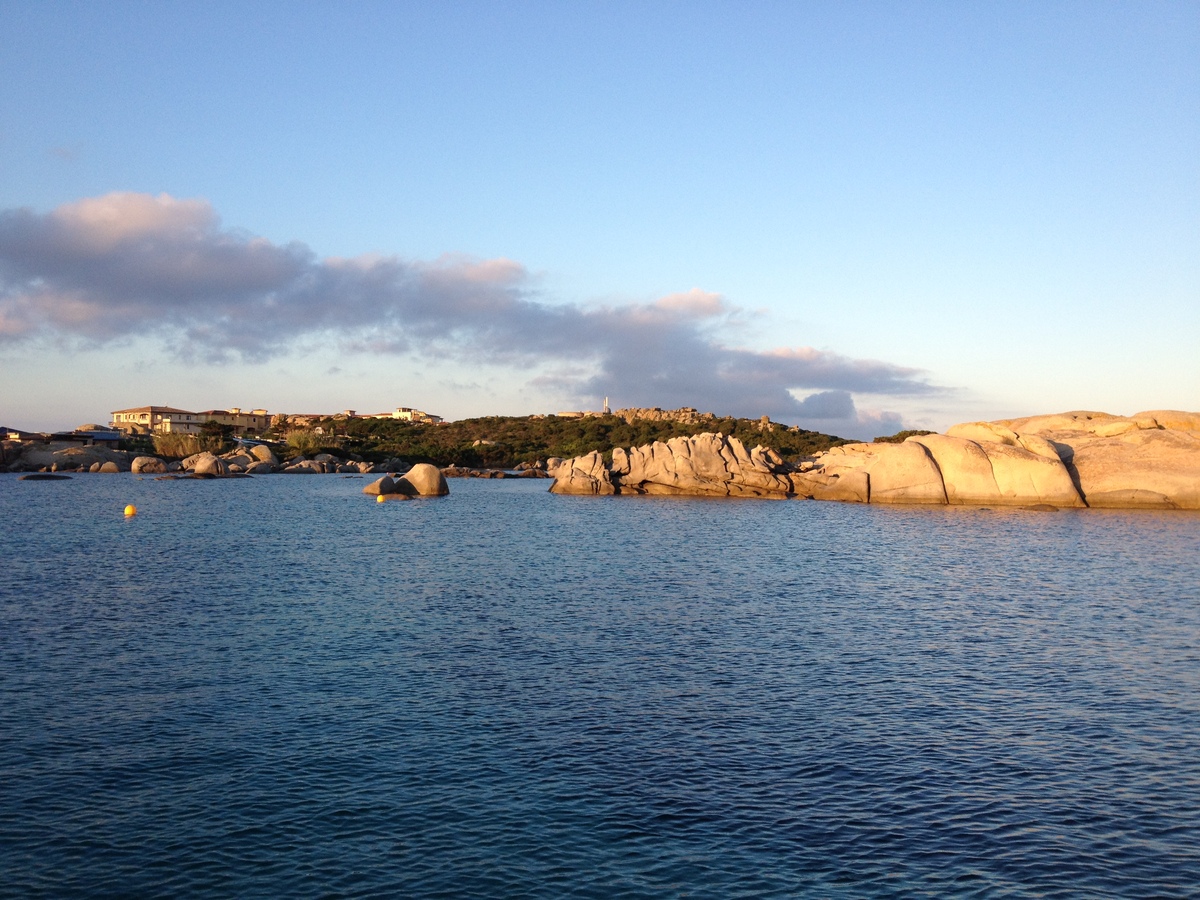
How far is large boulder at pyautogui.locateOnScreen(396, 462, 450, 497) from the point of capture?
91.8 meters

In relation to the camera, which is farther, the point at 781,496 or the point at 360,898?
the point at 781,496

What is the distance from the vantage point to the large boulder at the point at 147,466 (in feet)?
436

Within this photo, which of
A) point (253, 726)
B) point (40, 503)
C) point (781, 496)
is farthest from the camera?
point (781, 496)

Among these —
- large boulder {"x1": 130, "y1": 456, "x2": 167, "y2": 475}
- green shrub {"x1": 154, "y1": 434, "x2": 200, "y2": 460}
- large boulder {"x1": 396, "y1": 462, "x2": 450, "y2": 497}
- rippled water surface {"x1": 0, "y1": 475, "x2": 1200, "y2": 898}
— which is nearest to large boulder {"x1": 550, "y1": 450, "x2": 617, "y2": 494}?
large boulder {"x1": 396, "y1": 462, "x2": 450, "y2": 497}

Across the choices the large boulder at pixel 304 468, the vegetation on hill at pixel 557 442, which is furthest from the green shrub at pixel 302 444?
the large boulder at pixel 304 468

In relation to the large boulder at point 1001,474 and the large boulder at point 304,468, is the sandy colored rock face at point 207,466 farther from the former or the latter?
the large boulder at point 1001,474

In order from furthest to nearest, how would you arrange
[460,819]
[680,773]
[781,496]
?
[781,496]
[680,773]
[460,819]

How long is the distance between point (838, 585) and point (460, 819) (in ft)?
81.5

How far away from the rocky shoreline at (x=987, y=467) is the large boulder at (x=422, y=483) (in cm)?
1943

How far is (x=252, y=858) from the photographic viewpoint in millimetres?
12586

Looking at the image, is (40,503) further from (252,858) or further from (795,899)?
(795,899)

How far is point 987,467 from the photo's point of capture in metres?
73.6

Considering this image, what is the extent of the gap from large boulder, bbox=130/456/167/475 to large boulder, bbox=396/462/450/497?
5830 centimetres

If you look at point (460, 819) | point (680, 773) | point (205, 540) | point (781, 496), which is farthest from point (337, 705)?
point (781, 496)
